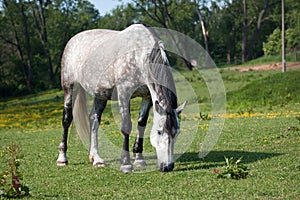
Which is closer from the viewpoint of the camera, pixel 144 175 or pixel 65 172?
pixel 144 175

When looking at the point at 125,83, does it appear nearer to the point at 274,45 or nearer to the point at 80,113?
the point at 80,113

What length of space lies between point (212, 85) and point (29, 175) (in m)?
24.0

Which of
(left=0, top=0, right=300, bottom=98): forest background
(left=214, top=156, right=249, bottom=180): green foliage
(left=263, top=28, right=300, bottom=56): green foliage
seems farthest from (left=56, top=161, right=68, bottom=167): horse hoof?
(left=263, top=28, right=300, bottom=56): green foliage

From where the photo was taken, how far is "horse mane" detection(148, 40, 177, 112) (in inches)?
357

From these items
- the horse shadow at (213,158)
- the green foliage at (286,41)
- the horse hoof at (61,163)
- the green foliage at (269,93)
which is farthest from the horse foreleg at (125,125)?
the green foliage at (286,41)

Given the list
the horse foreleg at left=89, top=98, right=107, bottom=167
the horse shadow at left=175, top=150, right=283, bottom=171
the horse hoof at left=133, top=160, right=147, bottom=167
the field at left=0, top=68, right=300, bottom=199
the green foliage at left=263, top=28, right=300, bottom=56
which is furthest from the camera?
the green foliage at left=263, top=28, right=300, bottom=56

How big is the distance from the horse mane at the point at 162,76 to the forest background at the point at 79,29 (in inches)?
1656

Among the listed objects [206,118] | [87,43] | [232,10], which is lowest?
[206,118]

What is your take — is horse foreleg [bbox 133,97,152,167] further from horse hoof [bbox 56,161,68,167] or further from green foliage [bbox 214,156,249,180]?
green foliage [bbox 214,156,249,180]

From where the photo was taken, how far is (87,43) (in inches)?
464

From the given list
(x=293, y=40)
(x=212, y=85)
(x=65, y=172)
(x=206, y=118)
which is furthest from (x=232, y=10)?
(x=65, y=172)

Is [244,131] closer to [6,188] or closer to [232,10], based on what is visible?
[6,188]

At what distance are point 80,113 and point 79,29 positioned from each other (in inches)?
1996

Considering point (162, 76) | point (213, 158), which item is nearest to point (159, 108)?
point (162, 76)
